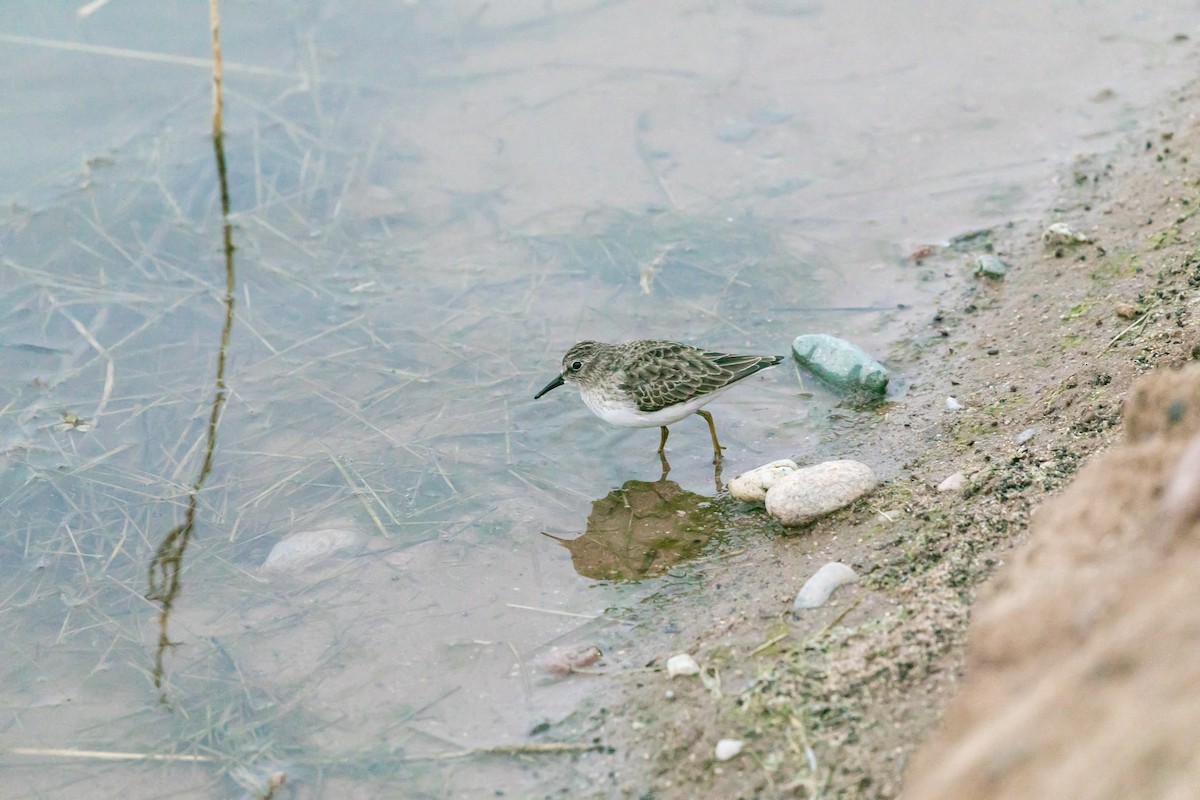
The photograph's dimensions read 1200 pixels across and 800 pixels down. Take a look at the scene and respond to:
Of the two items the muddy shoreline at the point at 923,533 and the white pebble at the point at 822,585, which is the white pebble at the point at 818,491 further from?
the white pebble at the point at 822,585

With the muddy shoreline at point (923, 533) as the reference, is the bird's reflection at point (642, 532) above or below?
below

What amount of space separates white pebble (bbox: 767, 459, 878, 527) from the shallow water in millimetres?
508

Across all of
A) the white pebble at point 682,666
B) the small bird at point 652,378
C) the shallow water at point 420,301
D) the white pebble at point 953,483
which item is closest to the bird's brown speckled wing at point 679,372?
the small bird at point 652,378

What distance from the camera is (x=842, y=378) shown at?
7.95 metres

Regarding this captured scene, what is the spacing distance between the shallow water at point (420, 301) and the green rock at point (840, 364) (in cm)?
27

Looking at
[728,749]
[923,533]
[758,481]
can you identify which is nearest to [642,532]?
[758,481]

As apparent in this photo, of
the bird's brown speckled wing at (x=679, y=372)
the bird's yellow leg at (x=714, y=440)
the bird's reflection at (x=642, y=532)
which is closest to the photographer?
the bird's reflection at (x=642, y=532)

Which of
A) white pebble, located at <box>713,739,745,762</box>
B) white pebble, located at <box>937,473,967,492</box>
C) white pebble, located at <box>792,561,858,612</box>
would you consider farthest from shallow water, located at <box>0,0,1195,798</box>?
white pebble, located at <box>937,473,967,492</box>

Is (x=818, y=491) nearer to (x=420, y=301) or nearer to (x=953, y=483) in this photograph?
(x=953, y=483)

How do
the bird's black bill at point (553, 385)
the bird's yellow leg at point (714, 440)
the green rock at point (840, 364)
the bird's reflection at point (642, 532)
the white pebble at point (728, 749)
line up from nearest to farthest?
the white pebble at point (728, 749)
the bird's reflection at point (642, 532)
the bird's yellow leg at point (714, 440)
the green rock at point (840, 364)
the bird's black bill at point (553, 385)

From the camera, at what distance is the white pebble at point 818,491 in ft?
21.2

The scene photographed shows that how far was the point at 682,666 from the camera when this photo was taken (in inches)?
213

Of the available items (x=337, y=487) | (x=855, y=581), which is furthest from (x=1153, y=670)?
(x=337, y=487)

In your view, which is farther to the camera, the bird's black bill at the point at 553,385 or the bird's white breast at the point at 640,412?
the bird's black bill at the point at 553,385
